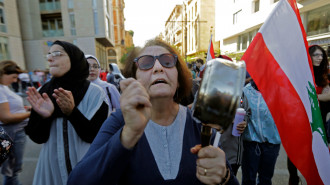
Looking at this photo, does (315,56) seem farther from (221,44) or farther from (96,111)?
(221,44)

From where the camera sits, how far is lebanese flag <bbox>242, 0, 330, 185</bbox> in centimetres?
A: 147

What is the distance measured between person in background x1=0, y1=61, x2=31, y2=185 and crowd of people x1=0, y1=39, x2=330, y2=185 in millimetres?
12

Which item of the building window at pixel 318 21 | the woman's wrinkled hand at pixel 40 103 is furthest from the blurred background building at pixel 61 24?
the woman's wrinkled hand at pixel 40 103

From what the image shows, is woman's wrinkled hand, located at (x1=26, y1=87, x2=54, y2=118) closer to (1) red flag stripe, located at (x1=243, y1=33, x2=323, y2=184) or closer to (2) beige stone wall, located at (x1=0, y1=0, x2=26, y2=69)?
(1) red flag stripe, located at (x1=243, y1=33, x2=323, y2=184)

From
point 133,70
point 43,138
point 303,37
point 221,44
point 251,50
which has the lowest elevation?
point 43,138

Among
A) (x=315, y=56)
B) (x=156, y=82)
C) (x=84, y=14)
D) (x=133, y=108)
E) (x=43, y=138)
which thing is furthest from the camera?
(x=84, y=14)

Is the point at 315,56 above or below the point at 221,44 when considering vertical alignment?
below

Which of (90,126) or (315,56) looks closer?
(90,126)

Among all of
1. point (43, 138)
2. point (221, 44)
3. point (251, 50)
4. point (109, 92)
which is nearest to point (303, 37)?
point (251, 50)

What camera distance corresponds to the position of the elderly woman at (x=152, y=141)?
801 mm

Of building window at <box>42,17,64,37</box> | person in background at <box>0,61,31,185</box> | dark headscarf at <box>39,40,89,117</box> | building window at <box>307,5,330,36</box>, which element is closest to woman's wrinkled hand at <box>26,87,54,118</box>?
dark headscarf at <box>39,40,89,117</box>

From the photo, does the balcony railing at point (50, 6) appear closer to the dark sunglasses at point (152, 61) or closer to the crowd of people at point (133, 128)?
the crowd of people at point (133, 128)

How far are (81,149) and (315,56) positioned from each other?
327 centimetres

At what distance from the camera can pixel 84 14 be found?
21.6 m
